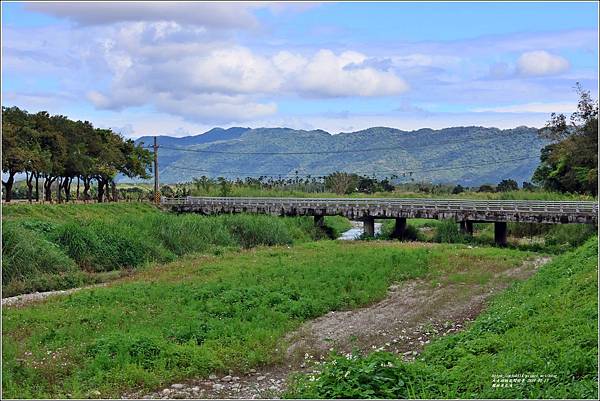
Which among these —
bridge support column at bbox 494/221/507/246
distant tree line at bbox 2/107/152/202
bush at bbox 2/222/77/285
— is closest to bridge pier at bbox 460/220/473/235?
bridge support column at bbox 494/221/507/246

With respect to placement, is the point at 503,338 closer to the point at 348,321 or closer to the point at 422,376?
the point at 422,376

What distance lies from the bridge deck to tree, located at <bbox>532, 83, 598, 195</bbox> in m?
8.48

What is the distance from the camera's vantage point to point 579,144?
5331cm

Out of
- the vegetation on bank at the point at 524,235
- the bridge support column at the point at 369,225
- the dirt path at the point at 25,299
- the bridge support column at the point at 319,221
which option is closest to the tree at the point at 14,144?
the bridge support column at the point at 319,221

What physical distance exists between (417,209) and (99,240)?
993 inches

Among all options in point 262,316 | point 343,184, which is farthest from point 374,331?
point 343,184

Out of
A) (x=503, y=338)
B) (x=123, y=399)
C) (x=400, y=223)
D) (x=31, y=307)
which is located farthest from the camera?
(x=400, y=223)

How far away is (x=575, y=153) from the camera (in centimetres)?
5419

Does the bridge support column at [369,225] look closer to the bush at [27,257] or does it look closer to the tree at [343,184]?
the bush at [27,257]

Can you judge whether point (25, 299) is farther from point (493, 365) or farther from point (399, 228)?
point (399, 228)

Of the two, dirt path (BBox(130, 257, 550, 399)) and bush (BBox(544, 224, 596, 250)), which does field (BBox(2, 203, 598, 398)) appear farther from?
bush (BBox(544, 224, 596, 250))

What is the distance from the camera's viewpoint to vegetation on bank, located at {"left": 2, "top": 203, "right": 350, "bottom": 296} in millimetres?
28016

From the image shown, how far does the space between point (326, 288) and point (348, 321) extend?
3857 mm

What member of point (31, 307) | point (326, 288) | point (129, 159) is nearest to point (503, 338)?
point (326, 288)
